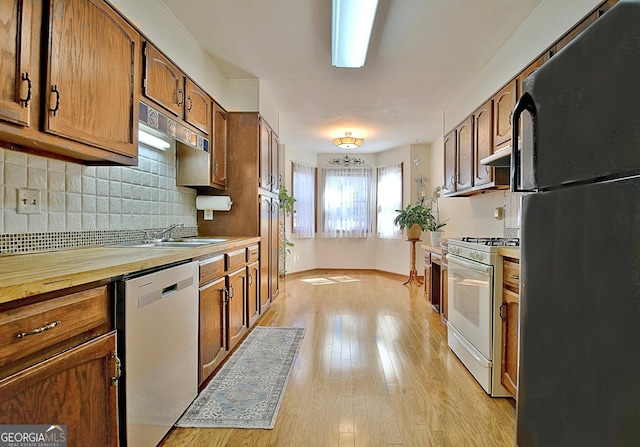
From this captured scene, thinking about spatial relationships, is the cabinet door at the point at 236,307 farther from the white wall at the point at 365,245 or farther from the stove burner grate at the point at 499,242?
the white wall at the point at 365,245

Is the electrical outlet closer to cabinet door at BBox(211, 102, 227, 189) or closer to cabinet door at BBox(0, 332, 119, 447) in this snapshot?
cabinet door at BBox(0, 332, 119, 447)

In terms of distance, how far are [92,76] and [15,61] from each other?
40 cm

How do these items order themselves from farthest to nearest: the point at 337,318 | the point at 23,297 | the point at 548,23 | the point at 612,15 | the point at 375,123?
the point at 375,123, the point at 337,318, the point at 548,23, the point at 23,297, the point at 612,15

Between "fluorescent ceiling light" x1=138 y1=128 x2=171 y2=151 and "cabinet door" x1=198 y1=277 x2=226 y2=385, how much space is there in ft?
3.62

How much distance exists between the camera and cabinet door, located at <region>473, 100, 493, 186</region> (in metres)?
2.83

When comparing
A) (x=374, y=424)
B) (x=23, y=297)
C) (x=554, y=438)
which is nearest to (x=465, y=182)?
(x=374, y=424)

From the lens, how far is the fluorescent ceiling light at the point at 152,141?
2257 mm

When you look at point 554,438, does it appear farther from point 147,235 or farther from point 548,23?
point 147,235

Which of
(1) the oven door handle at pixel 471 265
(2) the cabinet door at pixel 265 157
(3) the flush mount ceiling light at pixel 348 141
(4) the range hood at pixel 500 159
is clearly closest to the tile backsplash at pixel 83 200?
(2) the cabinet door at pixel 265 157

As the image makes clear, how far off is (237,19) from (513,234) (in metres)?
2.88

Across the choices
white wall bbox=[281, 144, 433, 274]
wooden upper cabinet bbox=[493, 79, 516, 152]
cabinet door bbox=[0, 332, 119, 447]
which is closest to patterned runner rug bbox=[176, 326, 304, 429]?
cabinet door bbox=[0, 332, 119, 447]

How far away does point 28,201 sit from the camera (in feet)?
5.17

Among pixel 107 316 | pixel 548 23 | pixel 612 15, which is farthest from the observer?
pixel 548 23

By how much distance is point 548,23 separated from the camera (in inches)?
81.9
